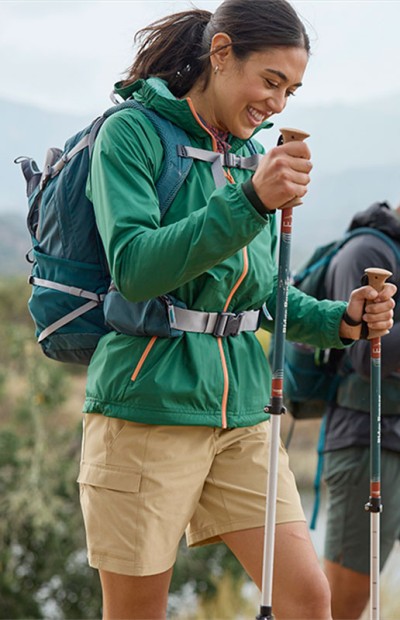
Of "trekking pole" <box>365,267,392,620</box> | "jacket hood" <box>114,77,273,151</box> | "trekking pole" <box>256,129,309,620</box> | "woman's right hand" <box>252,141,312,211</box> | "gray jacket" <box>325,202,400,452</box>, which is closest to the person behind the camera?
"woman's right hand" <box>252,141,312,211</box>

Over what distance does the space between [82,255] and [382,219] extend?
1.05 meters

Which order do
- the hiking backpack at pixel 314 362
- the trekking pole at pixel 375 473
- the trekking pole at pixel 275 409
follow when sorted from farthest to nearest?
1. the hiking backpack at pixel 314 362
2. the trekking pole at pixel 375 473
3. the trekking pole at pixel 275 409

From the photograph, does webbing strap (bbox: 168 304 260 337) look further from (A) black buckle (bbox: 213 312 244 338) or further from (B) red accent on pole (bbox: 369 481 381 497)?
(B) red accent on pole (bbox: 369 481 381 497)

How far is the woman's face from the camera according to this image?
5.90ft

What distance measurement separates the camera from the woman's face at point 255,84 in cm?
180

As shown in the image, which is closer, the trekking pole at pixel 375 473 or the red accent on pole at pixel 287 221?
the red accent on pole at pixel 287 221

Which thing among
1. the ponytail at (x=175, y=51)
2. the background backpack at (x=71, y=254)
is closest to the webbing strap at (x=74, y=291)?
the background backpack at (x=71, y=254)

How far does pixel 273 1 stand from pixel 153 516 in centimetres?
97

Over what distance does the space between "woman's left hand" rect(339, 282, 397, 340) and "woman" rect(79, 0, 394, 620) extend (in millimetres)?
11

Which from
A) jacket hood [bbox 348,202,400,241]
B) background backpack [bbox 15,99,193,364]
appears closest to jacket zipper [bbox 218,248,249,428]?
background backpack [bbox 15,99,193,364]

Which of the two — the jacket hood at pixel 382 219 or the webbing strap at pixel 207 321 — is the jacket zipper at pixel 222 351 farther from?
the jacket hood at pixel 382 219

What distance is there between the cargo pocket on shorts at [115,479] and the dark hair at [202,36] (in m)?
0.74

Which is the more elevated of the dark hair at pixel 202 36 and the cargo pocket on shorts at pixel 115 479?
the dark hair at pixel 202 36

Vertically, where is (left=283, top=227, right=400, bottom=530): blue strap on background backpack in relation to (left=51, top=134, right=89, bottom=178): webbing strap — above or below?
below
